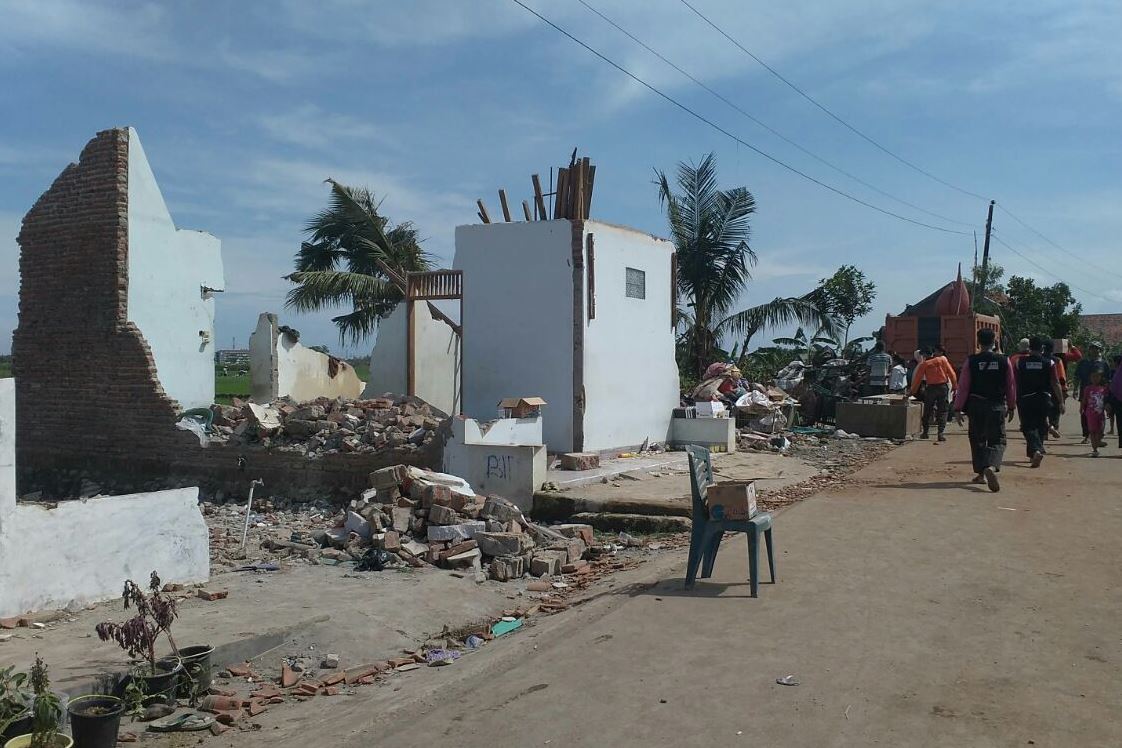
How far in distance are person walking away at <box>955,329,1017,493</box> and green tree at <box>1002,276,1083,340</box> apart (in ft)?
90.8

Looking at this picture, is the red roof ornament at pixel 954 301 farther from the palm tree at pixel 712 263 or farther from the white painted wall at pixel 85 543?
the white painted wall at pixel 85 543

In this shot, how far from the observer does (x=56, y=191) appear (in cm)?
1450

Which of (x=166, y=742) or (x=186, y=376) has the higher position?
(x=186, y=376)

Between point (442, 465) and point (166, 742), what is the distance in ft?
22.6

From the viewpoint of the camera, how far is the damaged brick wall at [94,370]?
45.7 feet

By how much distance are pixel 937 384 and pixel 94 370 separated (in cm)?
1420

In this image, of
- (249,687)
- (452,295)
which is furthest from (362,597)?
(452,295)

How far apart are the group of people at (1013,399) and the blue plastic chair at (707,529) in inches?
176

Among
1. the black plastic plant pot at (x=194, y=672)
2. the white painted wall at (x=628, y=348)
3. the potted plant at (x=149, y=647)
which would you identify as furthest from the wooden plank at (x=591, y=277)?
the potted plant at (x=149, y=647)

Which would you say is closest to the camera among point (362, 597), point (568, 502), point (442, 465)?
point (362, 597)

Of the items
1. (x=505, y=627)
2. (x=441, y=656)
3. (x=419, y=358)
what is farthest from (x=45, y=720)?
(x=419, y=358)

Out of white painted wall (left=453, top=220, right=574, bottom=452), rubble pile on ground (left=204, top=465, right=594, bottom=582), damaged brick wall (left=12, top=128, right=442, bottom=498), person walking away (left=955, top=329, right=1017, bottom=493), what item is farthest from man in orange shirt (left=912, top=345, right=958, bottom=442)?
damaged brick wall (left=12, top=128, right=442, bottom=498)

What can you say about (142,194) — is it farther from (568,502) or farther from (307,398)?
(568,502)

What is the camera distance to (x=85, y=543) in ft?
22.5
